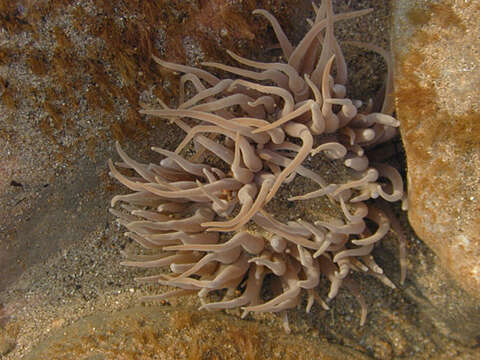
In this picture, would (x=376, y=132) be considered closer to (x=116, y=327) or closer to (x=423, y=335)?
(x=423, y=335)

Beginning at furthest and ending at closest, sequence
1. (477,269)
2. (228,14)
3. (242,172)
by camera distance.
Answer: (228,14) < (242,172) < (477,269)

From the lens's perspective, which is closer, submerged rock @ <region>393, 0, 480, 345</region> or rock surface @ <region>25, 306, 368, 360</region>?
submerged rock @ <region>393, 0, 480, 345</region>

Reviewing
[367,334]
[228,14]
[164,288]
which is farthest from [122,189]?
[367,334]

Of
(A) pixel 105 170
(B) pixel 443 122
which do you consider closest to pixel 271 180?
(B) pixel 443 122

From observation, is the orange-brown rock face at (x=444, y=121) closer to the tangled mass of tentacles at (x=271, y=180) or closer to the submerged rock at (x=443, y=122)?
the submerged rock at (x=443, y=122)

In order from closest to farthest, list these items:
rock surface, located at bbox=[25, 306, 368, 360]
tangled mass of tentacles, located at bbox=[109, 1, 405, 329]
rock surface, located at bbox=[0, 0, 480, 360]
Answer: tangled mass of tentacles, located at bbox=[109, 1, 405, 329], rock surface, located at bbox=[25, 306, 368, 360], rock surface, located at bbox=[0, 0, 480, 360]

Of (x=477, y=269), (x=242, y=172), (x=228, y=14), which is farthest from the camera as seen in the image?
(x=228, y=14)

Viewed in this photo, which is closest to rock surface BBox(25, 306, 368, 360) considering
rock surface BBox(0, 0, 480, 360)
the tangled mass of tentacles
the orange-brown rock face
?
rock surface BBox(0, 0, 480, 360)

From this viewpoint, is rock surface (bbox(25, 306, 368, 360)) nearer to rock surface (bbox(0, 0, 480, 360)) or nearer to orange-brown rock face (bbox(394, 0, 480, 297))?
rock surface (bbox(0, 0, 480, 360))
